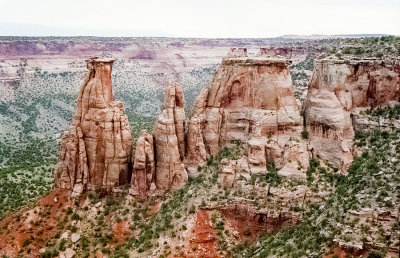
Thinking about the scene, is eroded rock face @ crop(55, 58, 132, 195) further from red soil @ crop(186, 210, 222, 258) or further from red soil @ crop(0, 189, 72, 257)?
red soil @ crop(186, 210, 222, 258)

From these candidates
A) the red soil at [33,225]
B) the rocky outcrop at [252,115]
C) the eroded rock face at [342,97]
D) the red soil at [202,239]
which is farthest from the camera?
the eroded rock face at [342,97]

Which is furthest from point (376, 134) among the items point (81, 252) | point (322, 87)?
point (81, 252)

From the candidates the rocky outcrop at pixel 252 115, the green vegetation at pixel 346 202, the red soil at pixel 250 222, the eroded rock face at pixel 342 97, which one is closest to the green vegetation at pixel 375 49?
the eroded rock face at pixel 342 97

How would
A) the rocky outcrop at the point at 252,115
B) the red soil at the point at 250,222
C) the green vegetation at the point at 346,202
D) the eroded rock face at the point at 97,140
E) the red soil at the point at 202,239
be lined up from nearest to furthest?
the green vegetation at the point at 346,202, the red soil at the point at 202,239, the red soil at the point at 250,222, the rocky outcrop at the point at 252,115, the eroded rock face at the point at 97,140

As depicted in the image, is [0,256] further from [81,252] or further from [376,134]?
[376,134]

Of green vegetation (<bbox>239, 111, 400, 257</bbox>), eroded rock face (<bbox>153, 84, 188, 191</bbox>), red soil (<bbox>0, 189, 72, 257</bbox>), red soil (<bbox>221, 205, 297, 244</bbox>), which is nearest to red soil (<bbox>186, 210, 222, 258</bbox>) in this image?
red soil (<bbox>221, 205, 297, 244</bbox>)

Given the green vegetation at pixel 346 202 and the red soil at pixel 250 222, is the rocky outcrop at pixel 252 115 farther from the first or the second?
the red soil at pixel 250 222

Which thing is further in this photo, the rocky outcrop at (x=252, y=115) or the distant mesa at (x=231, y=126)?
the distant mesa at (x=231, y=126)
